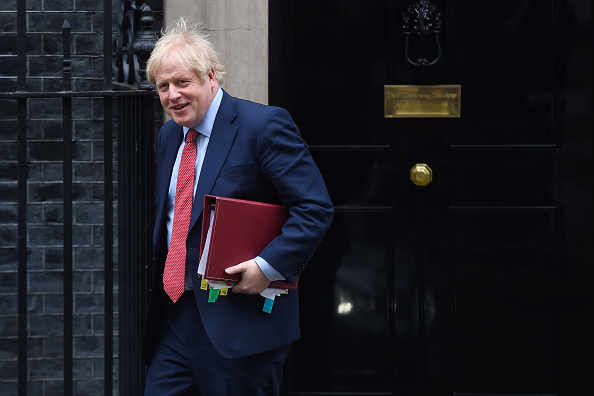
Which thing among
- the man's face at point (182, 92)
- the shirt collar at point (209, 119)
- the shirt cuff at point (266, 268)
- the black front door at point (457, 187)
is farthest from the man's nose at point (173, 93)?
the black front door at point (457, 187)

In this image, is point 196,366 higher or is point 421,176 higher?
point 421,176

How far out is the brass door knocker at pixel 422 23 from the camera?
469 centimetres

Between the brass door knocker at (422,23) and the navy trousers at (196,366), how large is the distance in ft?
6.94

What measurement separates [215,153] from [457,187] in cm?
203

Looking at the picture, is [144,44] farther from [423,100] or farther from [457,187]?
[457,187]

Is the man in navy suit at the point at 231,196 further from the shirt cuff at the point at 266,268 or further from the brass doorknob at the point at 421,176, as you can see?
the brass doorknob at the point at 421,176

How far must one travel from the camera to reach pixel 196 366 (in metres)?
3.04

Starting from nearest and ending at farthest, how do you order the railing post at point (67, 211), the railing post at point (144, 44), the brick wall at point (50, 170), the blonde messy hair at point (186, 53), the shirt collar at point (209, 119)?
the blonde messy hair at point (186, 53) → the shirt collar at point (209, 119) → the railing post at point (144, 44) → the railing post at point (67, 211) → the brick wall at point (50, 170)

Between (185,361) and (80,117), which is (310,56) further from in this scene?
(185,361)

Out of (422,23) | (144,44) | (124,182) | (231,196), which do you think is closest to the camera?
(231,196)

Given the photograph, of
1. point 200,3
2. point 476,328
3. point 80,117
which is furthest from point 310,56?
point 476,328

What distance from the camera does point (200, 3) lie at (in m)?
4.63

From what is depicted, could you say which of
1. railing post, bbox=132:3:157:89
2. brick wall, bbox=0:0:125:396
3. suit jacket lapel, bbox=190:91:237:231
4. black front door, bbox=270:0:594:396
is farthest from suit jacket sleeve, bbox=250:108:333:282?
brick wall, bbox=0:0:125:396

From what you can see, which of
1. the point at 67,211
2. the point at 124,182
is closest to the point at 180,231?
the point at 124,182
